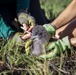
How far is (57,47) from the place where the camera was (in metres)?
2.75

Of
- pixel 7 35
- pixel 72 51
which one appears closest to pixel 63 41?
pixel 72 51

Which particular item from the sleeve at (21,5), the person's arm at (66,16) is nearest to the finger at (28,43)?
the person's arm at (66,16)

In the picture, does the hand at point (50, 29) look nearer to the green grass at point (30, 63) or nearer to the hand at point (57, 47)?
the hand at point (57, 47)

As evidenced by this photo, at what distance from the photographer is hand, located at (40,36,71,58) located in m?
2.73

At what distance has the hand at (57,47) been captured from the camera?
108 inches

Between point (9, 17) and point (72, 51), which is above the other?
point (9, 17)

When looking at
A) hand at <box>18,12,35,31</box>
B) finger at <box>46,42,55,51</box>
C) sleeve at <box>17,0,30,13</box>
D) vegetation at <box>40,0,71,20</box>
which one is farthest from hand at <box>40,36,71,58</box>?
vegetation at <box>40,0,71,20</box>

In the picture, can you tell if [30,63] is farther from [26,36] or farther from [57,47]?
[26,36]

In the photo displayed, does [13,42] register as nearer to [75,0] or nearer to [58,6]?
[75,0]

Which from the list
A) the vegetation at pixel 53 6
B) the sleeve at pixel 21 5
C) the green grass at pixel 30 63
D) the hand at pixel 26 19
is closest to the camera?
the green grass at pixel 30 63

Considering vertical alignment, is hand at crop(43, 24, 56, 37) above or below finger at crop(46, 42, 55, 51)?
above

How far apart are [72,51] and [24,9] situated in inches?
26.4

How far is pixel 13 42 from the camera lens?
9.43ft

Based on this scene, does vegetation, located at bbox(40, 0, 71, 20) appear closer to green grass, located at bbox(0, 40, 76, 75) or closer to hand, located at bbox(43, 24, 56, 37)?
hand, located at bbox(43, 24, 56, 37)
